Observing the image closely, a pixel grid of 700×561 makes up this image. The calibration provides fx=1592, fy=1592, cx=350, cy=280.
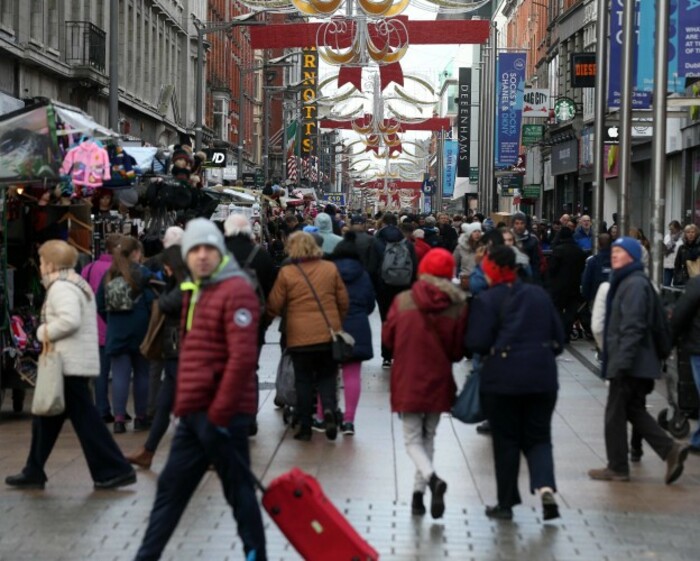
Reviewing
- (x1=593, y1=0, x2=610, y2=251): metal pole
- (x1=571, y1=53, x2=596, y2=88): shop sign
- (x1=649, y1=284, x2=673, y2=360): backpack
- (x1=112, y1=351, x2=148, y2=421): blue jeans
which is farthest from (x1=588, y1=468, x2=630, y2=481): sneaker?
(x1=571, y1=53, x2=596, y2=88): shop sign

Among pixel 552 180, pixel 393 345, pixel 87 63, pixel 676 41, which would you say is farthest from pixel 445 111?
pixel 393 345

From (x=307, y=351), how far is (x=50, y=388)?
10.6 feet

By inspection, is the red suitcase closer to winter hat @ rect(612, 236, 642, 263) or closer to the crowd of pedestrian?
the crowd of pedestrian

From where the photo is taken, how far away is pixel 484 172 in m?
56.7

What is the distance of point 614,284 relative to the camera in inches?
453

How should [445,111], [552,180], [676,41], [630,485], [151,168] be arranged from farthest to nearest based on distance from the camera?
[445,111]
[552,180]
[676,41]
[151,168]
[630,485]

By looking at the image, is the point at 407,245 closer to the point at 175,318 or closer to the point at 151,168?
the point at 151,168

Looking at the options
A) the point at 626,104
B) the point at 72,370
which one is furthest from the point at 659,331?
the point at 626,104

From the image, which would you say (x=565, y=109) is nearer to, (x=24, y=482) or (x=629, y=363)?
(x=629, y=363)

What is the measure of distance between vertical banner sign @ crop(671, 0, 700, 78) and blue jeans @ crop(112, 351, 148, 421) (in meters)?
10.3

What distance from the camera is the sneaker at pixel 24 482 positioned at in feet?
35.7

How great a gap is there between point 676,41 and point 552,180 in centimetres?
4072

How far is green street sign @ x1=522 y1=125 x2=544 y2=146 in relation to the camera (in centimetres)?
5388

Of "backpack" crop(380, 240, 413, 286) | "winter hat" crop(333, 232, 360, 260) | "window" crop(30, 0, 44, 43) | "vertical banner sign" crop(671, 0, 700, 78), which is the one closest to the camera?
"winter hat" crop(333, 232, 360, 260)
